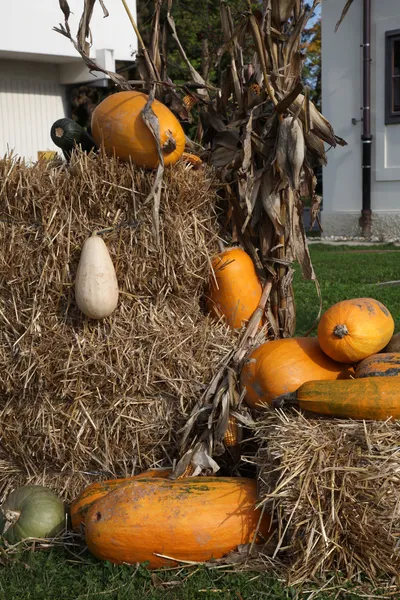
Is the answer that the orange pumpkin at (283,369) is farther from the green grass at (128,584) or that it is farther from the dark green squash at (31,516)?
the dark green squash at (31,516)

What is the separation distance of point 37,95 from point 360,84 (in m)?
5.90

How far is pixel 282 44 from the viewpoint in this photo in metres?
3.75

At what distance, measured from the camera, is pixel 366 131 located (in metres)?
13.8

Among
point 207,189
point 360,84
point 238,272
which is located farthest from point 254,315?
point 360,84

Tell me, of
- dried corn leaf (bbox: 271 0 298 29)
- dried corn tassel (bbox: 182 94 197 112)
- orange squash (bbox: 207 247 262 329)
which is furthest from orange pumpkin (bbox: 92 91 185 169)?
dried corn leaf (bbox: 271 0 298 29)

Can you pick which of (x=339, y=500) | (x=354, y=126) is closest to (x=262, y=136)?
(x=339, y=500)

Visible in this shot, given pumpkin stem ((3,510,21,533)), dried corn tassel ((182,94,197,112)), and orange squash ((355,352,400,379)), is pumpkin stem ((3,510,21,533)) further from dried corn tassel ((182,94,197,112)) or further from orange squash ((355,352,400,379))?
dried corn tassel ((182,94,197,112))

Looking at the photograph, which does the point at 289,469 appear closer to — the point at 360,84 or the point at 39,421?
the point at 39,421

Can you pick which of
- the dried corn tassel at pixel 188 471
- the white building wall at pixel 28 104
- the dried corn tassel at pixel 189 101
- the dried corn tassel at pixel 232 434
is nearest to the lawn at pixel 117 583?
the dried corn tassel at pixel 188 471

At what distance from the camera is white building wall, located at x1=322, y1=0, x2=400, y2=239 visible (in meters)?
13.7

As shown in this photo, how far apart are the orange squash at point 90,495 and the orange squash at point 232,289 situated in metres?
0.87

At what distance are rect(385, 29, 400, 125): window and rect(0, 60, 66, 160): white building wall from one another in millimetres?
5825

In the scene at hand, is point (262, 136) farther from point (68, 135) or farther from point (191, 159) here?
point (68, 135)

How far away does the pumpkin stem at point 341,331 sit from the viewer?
3.21 meters
